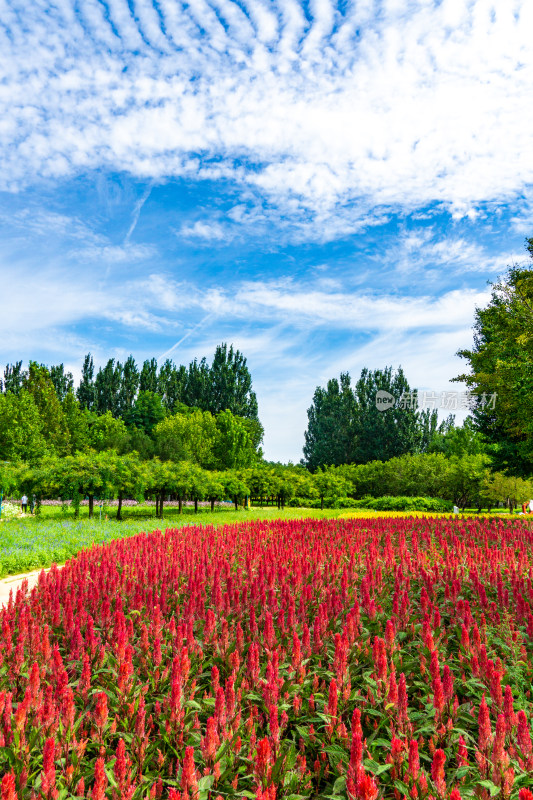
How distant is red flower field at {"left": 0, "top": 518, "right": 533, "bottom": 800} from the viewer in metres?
2.39

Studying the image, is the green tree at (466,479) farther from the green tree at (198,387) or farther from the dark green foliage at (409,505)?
the green tree at (198,387)

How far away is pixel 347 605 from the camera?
495 centimetres

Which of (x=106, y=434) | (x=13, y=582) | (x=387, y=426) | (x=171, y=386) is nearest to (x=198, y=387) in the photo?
(x=171, y=386)

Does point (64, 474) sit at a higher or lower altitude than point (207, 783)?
higher

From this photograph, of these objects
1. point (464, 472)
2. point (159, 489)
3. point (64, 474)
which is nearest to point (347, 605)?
point (64, 474)

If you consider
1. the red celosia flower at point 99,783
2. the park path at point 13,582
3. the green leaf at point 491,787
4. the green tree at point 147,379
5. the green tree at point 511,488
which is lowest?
the park path at point 13,582

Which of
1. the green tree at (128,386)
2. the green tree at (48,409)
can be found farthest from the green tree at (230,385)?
the green tree at (48,409)

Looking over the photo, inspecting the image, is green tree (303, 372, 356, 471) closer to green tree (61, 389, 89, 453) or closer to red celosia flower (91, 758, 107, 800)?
green tree (61, 389, 89, 453)

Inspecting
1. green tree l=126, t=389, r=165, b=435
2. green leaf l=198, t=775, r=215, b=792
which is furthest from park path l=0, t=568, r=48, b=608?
green tree l=126, t=389, r=165, b=435

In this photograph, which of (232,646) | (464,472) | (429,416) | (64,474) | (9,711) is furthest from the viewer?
(429,416)

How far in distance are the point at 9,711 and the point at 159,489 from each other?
22893mm

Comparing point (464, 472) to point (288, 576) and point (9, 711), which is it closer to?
point (288, 576)

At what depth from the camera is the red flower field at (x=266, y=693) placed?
2395 millimetres

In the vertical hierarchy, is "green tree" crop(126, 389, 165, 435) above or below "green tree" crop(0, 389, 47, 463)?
above
